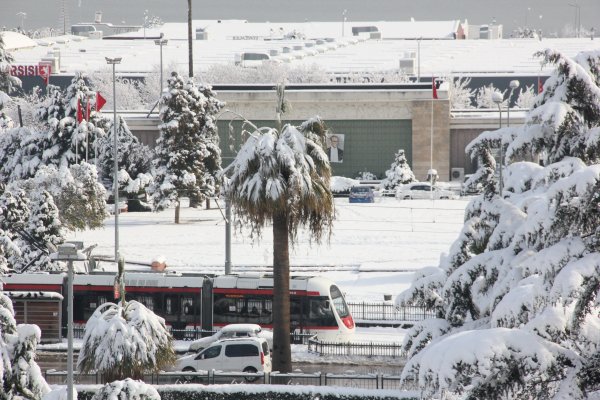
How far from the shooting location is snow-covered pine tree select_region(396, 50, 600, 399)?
1417cm

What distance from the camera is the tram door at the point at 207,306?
4253 centimetres

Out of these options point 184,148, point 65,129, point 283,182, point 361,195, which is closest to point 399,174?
point 361,195

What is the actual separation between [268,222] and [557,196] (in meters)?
18.6

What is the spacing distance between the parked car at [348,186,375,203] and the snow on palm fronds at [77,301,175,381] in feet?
175

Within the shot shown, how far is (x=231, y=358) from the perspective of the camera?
35.8 m

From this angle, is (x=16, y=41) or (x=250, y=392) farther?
(x=16, y=41)

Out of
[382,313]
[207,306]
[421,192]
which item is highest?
[421,192]

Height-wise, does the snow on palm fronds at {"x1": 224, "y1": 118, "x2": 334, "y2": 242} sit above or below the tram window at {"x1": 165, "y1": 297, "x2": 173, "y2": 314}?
above

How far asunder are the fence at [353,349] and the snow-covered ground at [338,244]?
29.4ft

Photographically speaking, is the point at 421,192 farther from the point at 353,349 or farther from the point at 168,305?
the point at 353,349

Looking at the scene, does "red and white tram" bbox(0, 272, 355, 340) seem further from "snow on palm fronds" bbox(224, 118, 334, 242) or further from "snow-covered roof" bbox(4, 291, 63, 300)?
"snow on palm fronds" bbox(224, 118, 334, 242)

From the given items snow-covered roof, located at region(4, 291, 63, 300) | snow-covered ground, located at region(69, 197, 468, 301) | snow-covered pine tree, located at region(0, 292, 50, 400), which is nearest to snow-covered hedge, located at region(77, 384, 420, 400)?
snow-covered pine tree, located at region(0, 292, 50, 400)

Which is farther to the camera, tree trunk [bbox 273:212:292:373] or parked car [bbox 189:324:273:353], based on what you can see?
parked car [bbox 189:324:273:353]

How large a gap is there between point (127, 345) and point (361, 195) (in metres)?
54.5
